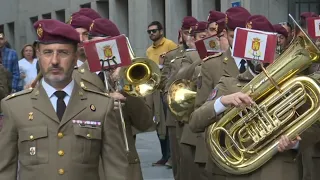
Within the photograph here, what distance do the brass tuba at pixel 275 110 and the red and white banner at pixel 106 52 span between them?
98cm

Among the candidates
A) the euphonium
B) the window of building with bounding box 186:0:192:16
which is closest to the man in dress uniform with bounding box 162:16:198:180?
the euphonium

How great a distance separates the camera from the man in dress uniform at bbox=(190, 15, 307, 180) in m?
5.25

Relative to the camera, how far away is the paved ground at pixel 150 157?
11.3 m

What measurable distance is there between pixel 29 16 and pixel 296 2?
19679 millimetres

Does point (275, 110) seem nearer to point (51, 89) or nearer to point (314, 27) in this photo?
point (51, 89)

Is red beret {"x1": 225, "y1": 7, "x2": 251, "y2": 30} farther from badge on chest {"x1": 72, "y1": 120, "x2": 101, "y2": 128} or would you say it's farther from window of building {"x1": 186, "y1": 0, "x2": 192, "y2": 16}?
window of building {"x1": 186, "y1": 0, "x2": 192, "y2": 16}

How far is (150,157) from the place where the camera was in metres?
13.3

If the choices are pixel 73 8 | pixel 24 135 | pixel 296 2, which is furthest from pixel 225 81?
pixel 73 8

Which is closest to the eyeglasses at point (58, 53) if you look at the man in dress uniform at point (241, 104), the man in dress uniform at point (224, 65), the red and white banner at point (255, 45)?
the man in dress uniform at point (241, 104)

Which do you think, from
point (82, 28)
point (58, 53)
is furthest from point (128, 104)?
point (58, 53)

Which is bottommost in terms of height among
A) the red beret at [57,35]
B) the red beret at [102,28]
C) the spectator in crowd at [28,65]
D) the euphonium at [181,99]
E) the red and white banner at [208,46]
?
the spectator in crowd at [28,65]

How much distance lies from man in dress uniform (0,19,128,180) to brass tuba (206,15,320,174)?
1.06m

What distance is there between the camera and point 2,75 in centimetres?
925

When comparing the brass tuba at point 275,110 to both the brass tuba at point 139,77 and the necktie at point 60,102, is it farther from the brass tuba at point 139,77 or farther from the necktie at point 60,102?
the necktie at point 60,102
